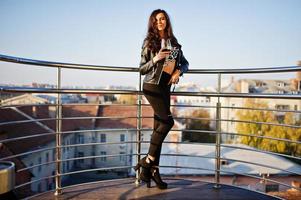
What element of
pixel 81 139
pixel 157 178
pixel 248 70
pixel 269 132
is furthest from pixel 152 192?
pixel 269 132

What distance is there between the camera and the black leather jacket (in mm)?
2135

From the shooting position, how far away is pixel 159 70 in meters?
2.15

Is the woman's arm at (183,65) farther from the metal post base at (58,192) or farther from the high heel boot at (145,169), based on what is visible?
the metal post base at (58,192)

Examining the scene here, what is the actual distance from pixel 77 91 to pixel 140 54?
647mm

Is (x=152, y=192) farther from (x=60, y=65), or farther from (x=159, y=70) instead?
(x=60, y=65)

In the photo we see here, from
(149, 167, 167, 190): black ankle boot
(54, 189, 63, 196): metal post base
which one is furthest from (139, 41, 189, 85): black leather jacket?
(54, 189, 63, 196): metal post base

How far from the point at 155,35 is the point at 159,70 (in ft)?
1.09

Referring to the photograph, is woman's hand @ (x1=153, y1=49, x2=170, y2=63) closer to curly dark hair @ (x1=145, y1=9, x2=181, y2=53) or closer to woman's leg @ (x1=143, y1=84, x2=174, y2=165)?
curly dark hair @ (x1=145, y1=9, x2=181, y2=53)

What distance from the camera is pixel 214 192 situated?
2.40 metres

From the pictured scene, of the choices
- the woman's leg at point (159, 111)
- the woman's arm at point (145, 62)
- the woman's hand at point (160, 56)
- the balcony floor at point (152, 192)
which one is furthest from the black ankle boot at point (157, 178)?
the woman's hand at point (160, 56)

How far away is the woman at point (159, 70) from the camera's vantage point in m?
2.15

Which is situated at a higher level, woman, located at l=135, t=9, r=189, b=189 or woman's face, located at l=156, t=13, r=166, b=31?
woman's face, located at l=156, t=13, r=166, b=31

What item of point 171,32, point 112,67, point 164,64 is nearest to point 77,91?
point 112,67

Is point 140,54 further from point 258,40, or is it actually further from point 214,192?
point 258,40
